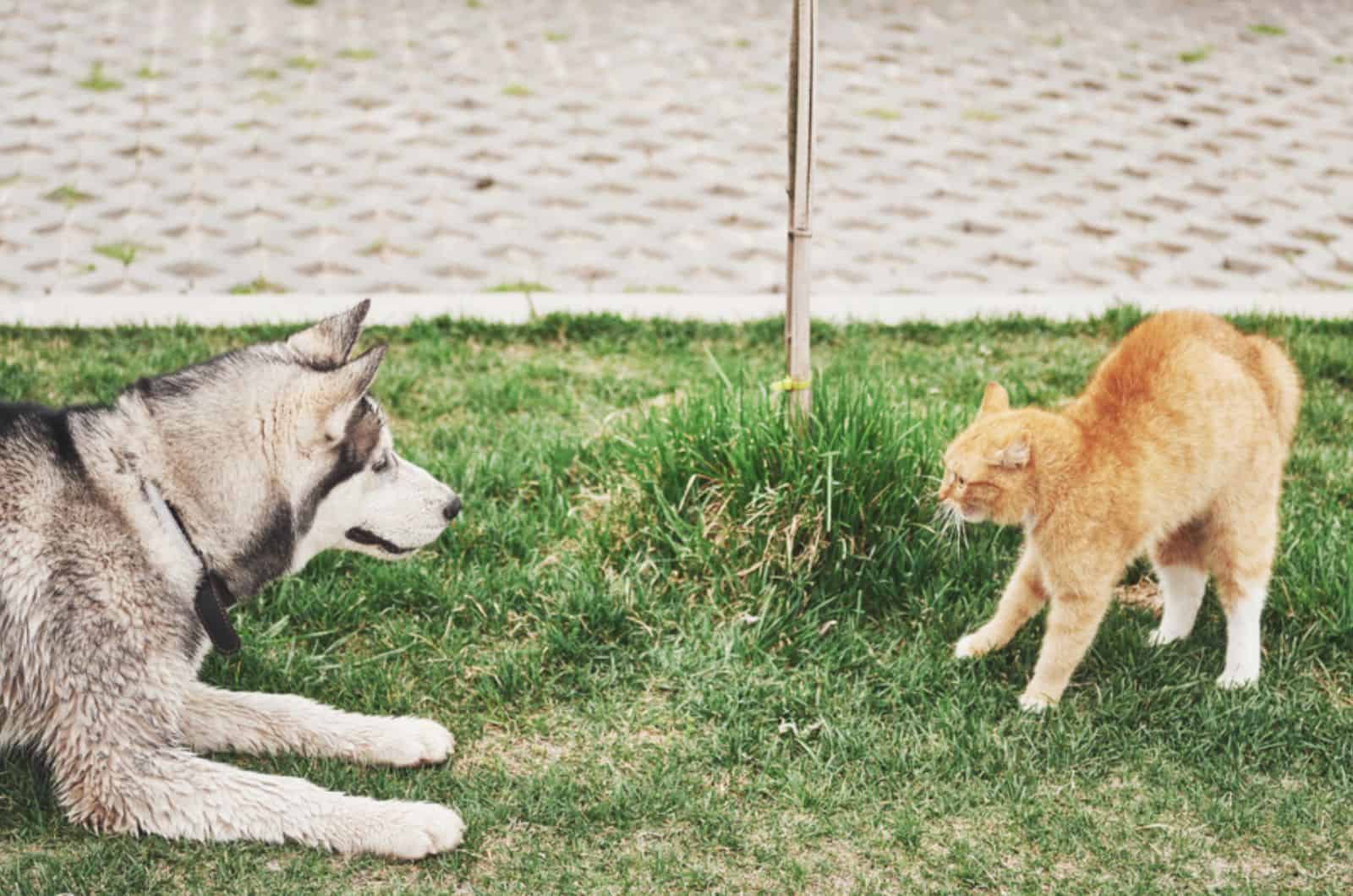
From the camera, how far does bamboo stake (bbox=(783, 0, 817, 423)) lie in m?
4.00

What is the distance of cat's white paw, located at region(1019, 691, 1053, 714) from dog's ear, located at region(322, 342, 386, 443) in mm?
2012

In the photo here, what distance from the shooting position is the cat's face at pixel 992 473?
3660 mm

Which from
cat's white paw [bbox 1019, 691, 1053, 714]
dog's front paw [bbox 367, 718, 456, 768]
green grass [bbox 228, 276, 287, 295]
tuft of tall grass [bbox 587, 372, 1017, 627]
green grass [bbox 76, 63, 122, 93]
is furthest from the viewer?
green grass [bbox 76, 63, 122, 93]

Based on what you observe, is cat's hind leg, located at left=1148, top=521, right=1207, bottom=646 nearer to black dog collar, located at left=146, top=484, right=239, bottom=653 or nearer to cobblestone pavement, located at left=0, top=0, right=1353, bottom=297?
black dog collar, located at left=146, top=484, right=239, bottom=653

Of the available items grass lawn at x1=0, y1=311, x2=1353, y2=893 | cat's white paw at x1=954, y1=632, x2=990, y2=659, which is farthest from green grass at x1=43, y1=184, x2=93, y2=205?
cat's white paw at x1=954, y1=632, x2=990, y2=659

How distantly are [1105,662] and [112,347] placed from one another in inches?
164

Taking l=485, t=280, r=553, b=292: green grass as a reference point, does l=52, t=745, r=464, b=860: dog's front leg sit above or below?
below

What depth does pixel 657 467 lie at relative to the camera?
444 cm

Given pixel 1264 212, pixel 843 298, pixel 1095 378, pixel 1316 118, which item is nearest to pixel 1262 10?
pixel 1316 118

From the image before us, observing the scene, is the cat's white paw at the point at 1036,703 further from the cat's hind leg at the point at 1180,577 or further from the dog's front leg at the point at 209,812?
the dog's front leg at the point at 209,812

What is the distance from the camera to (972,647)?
399 cm

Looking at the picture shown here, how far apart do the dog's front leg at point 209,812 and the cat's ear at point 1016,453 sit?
1733 mm

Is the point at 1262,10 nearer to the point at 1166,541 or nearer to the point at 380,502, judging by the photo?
the point at 1166,541

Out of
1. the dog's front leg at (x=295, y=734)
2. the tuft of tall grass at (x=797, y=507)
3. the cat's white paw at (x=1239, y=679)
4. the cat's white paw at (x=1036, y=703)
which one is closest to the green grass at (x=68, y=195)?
the tuft of tall grass at (x=797, y=507)
